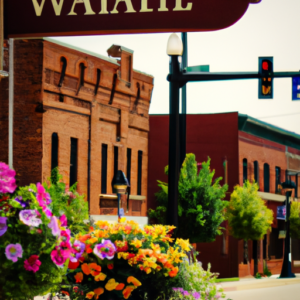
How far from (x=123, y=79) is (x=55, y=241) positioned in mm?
26803

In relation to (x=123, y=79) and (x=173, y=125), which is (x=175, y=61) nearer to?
(x=173, y=125)

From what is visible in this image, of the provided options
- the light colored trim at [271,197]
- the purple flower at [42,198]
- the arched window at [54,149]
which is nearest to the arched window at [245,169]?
the light colored trim at [271,197]

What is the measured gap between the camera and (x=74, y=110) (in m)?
27.1

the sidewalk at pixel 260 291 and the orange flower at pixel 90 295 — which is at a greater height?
the orange flower at pixel 90 295

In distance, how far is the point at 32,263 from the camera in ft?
12.4

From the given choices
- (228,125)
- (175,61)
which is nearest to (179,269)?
(175,61)

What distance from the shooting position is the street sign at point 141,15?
3.21 metres

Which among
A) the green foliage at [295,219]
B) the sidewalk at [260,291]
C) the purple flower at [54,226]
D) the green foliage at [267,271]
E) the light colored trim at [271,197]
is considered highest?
the light colored trim at [271,197]

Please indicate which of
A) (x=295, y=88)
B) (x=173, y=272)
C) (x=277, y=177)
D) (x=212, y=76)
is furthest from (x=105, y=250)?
(x=277, y=177)

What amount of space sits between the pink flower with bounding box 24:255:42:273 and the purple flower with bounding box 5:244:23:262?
7 cm

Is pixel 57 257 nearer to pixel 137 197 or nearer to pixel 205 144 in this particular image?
pixel 137 197

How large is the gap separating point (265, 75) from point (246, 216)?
22.0m

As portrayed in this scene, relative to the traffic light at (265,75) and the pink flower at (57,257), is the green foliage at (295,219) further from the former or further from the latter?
the pink flower at (57,257)

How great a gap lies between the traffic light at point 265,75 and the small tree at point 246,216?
21257 millimetres
